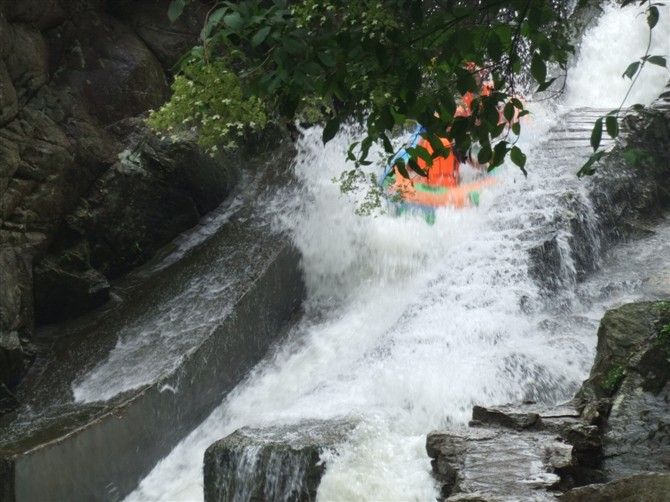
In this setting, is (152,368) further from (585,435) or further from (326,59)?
(326,59)

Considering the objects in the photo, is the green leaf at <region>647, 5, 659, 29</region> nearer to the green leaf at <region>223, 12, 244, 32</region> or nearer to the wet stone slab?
the green leaf at <region>223, 12, 244, 32</region>

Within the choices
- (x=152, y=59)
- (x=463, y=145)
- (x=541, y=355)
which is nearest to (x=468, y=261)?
(x=541, y=355)

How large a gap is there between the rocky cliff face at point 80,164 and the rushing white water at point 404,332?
1549 millimetres

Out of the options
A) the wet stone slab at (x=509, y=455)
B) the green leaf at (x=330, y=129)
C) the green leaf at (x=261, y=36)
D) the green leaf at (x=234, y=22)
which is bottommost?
the wet stone slab at (x=509, y=455)

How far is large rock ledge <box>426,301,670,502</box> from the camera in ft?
13.9

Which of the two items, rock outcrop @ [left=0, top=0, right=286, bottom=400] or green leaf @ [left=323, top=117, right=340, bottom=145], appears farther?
rock outcrop @ [left=0, top=0, right=286, bottom=400]

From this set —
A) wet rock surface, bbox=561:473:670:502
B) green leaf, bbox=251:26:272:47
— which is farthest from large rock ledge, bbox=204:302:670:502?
green leaf, bbox=251:26:272:47

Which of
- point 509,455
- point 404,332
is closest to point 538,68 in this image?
point 509,455

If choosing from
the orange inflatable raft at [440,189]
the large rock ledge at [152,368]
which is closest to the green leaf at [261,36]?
the large rock ledge at [152,368]

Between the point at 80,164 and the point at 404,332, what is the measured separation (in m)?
4.30

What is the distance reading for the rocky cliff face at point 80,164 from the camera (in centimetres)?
828

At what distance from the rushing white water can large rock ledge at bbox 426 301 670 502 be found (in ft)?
2.56

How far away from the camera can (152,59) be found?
10.6 meters

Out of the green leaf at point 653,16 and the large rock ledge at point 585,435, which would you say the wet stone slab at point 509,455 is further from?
the green leaf at point 653,16
